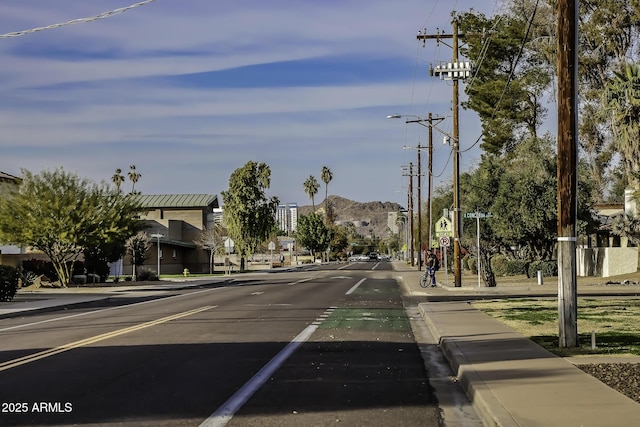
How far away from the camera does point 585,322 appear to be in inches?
728

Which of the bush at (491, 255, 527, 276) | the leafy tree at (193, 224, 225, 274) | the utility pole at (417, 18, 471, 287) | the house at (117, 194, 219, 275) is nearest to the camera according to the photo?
the utility pole at (417, 18, 471, 287)

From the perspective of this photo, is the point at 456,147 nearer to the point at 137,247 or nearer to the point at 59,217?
the point at 59,217

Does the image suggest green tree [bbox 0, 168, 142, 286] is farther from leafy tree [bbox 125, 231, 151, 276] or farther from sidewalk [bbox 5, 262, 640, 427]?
sidewalk [bbox 5, 262, 640, 427]

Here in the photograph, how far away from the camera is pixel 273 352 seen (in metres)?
14.2

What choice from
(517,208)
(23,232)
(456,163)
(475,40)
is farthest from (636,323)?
(475,40)

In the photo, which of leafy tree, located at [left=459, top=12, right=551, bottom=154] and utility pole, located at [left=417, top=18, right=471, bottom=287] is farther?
leafy tree, located at [left=459, top=12, right=551, bottom=154]

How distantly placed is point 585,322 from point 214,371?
33.6ft

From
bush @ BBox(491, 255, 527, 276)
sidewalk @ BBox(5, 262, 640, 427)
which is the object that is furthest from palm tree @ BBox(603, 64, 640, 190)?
bush @ BBox(491, 255, 527, 276)

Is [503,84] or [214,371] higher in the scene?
[503,84]

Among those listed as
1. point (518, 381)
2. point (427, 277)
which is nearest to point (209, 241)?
point (427, 277)

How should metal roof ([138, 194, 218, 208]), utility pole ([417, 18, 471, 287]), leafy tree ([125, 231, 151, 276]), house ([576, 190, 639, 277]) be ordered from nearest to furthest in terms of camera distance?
utility pole ([417, 18, 471, 287]) < house ([576, 190, 639, 277]) < leafy tree ([125, 231, 151, 276]) < metal roof ([138, 194, 218, 208])

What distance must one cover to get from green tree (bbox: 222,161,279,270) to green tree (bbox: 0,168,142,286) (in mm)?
32726

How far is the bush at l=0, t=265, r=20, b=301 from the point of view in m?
30.6

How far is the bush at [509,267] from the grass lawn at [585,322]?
2389cm
